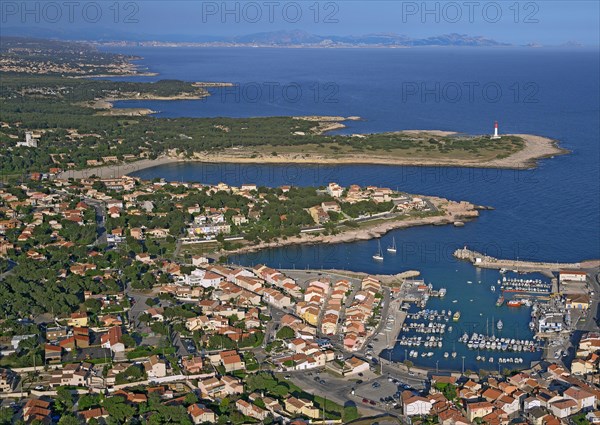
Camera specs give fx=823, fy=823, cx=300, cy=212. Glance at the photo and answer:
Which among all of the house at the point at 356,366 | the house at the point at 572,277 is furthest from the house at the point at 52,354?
the house at the point at 572,277

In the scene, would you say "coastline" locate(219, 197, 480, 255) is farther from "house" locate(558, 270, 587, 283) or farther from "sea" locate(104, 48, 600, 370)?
"house" locate(558, 270, 587, 283)

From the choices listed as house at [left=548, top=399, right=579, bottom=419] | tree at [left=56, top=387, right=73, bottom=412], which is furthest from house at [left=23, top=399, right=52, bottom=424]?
house at [left=548, top=399, right=579, bottom=419]

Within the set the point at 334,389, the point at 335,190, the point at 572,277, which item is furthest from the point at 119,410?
the point at 335,190

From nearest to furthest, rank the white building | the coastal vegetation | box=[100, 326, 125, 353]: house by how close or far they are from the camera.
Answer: box=[100, 326, 125, 353]: house
the coastal vegetation
the white building

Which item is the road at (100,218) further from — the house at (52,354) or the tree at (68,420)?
the tree at (68,420)

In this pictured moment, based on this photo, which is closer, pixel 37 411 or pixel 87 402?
pixel 37 411

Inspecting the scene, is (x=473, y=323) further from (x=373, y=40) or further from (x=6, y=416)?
(x=373, y=40)
